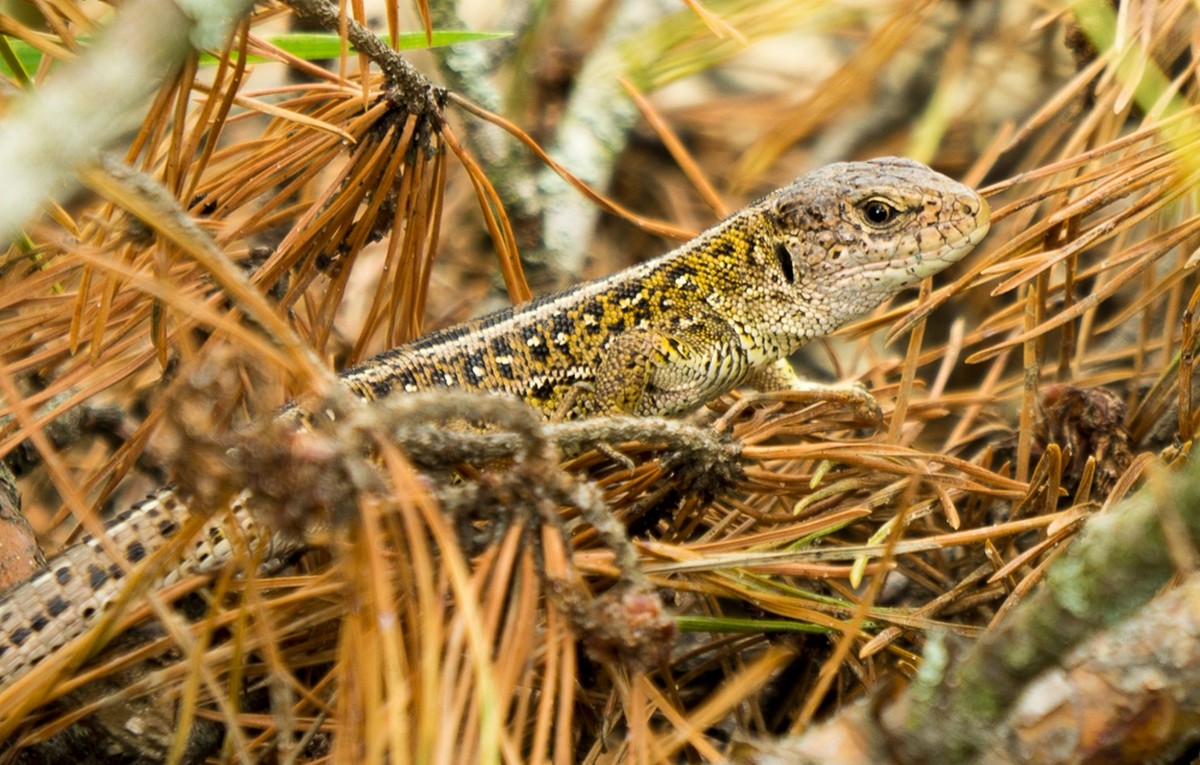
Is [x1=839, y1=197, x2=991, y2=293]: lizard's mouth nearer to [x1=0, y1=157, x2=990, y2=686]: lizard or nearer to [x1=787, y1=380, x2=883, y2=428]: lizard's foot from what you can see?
[x1=0, y1=157, x2=990, y2=686]: lizard

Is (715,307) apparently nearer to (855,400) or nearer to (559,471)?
(855,400)

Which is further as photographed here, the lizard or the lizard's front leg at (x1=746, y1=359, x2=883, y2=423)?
the lizard

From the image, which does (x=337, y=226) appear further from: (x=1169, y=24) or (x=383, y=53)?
(x=1169, y=24)

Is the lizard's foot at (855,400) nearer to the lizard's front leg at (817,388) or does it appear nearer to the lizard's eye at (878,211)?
the lizard's front leg at (817,388)

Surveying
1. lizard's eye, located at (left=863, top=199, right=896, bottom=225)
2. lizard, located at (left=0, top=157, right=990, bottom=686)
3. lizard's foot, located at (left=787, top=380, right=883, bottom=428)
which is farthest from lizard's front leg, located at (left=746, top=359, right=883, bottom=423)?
lizard's eye, located at (left=863, top=199, right=896, bottom=225)

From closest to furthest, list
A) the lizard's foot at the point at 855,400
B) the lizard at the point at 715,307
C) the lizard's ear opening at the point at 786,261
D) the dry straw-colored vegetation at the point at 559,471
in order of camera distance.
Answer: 1. the dry straw-colored vegetation at the point at 559,471
2. the lizard's foot at the point at 855,400
3. the lizard at the point at 715,307
4. the lizard's ear opening at the point at 786,261

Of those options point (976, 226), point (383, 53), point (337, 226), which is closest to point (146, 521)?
point (337, 226)

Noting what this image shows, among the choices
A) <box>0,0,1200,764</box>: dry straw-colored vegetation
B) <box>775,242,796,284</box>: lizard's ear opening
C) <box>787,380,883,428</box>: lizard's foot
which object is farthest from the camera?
<box>775,242,796,284</box>: lizard's ear opening

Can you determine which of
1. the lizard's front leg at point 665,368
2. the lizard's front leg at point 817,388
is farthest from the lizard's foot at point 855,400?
the lizard's front leg at point 665,368
